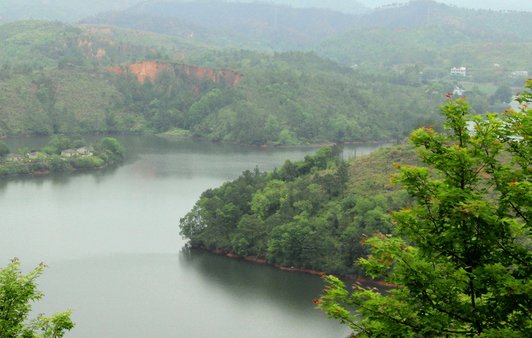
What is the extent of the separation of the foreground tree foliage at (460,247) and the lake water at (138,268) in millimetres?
15875

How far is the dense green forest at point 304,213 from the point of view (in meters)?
28.9

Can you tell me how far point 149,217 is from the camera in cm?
3666

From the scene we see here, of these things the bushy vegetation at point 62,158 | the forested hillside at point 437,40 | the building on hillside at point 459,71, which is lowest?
the bushy vegetation at point 62,158

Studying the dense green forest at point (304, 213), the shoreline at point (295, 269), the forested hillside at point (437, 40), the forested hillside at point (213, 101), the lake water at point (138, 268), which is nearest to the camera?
the lake water at point (138, 268)

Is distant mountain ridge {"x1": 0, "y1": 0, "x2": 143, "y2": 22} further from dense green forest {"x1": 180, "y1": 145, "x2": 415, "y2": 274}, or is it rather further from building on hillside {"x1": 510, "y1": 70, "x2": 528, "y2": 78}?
dense green forest {"x1": 180, "y1": 145, "x2": 415, "y2": 274}

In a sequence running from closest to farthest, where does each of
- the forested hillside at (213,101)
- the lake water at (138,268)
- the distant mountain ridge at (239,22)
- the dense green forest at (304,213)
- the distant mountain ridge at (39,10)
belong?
1. the lake water at (138,268)
2. the dense green forest at (304,213)
3. the forested hillside at (213,101)
4. the distant mountain ridge at (239,22)
5. the distant mountain ridge at (39,10)

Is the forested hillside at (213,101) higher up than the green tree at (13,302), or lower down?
lower down

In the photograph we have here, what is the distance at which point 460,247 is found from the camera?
270 inches

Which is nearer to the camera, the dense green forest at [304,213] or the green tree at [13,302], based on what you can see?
the green tree at [13,302]

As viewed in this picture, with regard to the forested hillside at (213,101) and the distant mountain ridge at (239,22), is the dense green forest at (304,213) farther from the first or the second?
the distant mountain ridge at (239,22)

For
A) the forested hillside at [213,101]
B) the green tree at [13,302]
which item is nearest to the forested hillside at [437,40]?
the forested hillside at [213,101]

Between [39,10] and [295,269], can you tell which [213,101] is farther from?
[39,10]

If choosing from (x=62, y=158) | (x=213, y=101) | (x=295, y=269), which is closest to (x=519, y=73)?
(x=213, y=101)

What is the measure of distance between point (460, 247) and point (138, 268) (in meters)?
23.0
